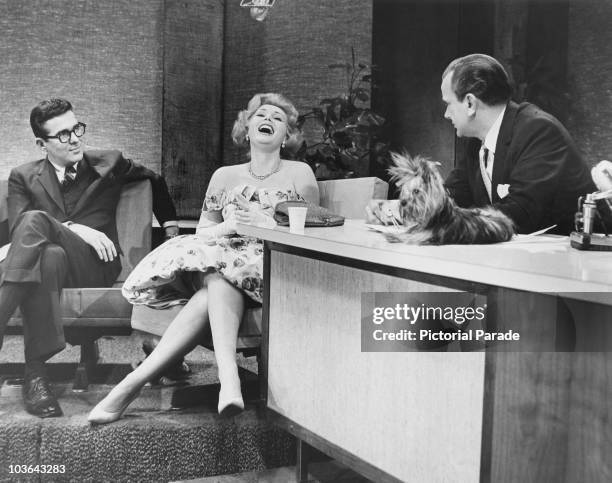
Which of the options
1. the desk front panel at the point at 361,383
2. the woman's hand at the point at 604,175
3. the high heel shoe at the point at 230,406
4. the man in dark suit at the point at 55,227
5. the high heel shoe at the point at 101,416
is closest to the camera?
the desk front panel at the point at 361,383

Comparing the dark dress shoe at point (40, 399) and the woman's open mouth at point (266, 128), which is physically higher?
the woman's open mouth at point (266, 128)

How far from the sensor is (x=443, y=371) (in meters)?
1.17

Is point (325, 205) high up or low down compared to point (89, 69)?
down

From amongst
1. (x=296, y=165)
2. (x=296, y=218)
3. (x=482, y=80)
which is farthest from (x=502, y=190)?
(x=296, y=165)

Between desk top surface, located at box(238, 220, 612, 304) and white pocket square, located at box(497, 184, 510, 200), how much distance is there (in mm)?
440

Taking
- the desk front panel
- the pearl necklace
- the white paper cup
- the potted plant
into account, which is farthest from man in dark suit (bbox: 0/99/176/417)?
the white paper cup

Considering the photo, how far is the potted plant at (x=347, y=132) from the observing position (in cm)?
283

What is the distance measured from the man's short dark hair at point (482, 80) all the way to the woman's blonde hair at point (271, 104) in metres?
0.66

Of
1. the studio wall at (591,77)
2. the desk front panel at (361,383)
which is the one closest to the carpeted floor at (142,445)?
the desk front panel at (361,383)

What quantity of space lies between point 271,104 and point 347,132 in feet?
1.58

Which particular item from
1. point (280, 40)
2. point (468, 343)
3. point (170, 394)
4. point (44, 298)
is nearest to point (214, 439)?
point (170, 394)

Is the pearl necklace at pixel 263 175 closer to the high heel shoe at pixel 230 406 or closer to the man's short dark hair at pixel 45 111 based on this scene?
the man's short dark hair at pixel 45 111

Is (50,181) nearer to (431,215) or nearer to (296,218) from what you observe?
(296,218)

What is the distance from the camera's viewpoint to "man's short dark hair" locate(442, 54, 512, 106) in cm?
211
